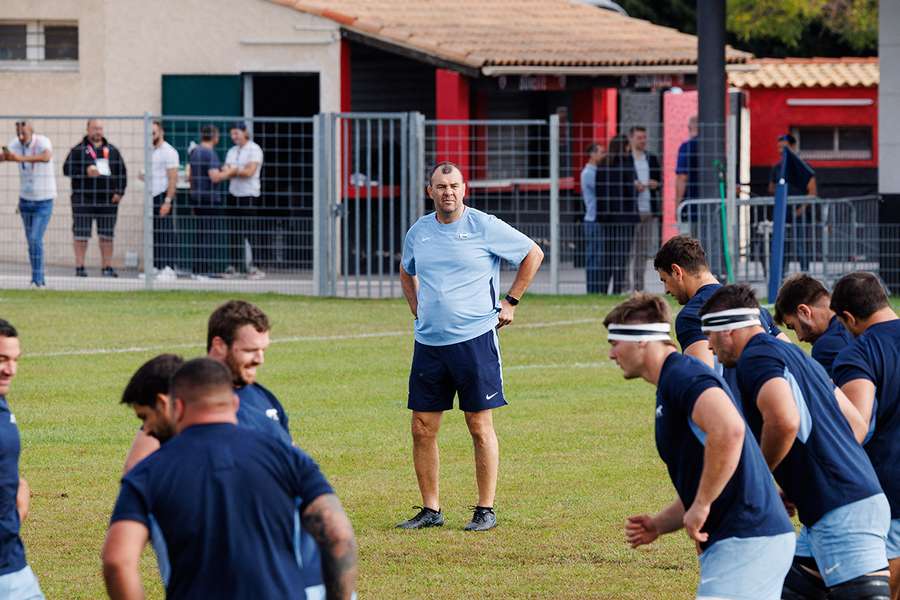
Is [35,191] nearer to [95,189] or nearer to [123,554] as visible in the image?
[95,189]

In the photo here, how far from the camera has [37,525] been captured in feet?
31.5

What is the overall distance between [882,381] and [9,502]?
132 inches

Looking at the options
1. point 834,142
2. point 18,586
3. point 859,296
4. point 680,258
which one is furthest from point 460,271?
point 834,142

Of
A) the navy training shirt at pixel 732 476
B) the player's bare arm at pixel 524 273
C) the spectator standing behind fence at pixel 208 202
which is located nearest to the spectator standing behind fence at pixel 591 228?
the spectator standing behind fence at pixel 208 202

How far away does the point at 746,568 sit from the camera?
18.9ft

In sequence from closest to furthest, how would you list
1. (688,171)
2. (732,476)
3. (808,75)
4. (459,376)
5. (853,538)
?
(732,476), (853,538), (459,376), (688,171), (808,75)

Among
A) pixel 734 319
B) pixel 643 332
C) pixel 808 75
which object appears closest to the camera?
pixel 643 332

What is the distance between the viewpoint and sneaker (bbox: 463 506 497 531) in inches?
376

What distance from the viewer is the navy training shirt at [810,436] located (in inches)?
242

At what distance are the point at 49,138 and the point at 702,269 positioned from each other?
17.4m

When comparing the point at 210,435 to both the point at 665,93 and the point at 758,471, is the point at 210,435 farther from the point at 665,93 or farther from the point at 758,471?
the point at 665,93

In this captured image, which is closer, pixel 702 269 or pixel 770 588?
pixel 770 588

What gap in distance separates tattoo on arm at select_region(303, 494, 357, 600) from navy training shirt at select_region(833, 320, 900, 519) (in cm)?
267

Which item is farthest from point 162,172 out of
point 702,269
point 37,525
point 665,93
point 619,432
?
point 702,269
